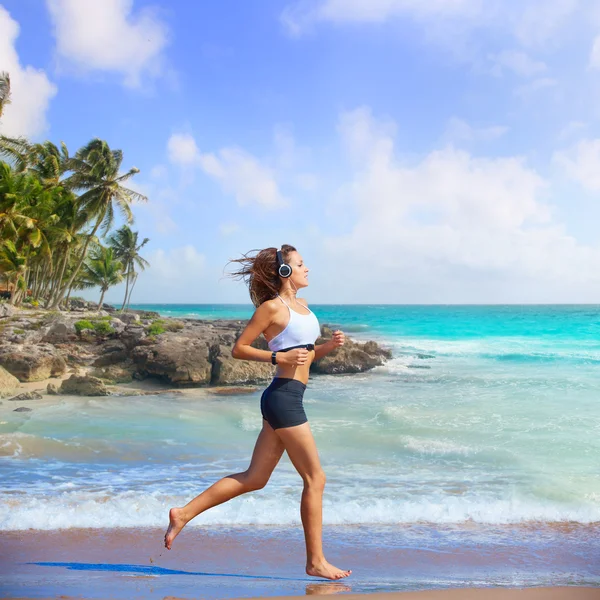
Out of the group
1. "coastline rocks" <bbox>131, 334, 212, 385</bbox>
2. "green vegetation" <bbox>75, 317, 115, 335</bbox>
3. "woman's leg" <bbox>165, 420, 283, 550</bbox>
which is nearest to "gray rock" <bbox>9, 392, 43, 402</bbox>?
"coastline rocks" <bbox>131, 334, 212, 385</bbox>

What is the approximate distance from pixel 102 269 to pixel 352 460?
4923 cm

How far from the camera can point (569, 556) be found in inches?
161

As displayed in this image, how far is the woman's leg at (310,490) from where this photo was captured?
3188mm

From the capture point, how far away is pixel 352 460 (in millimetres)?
7348

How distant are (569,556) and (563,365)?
58.7 ft

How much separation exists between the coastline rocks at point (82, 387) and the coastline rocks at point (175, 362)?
1.99 m

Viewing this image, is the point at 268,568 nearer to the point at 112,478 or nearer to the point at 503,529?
the point at 503,529

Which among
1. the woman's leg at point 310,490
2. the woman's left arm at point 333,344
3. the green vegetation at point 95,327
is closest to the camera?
the woman's leg at point 310,490

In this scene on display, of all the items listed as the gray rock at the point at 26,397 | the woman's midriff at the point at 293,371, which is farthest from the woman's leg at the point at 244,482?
the gray rock at the point at 26,397

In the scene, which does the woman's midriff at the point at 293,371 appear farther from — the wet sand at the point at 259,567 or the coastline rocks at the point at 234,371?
the coastline rocks at the point at 234,371

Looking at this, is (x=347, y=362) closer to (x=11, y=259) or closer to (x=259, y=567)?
(x=259, y=567)

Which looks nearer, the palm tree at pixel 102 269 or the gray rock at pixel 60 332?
the gray rock at pixel 60 332

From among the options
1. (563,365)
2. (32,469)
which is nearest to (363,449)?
(32,469)

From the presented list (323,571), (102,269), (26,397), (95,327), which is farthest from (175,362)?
(102,269)
